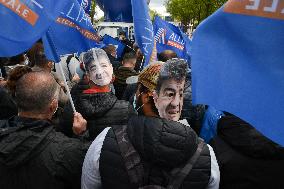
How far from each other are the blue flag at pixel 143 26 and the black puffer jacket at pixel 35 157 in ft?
7.58

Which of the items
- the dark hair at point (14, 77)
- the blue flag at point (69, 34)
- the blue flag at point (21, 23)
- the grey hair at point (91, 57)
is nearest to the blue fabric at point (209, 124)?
the grey hair at point (91, 57)

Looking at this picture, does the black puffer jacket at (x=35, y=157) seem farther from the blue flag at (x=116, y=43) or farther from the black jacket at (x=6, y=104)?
the blue flag at (x=116, y=43)

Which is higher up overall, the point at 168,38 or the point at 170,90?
the point at 170,90

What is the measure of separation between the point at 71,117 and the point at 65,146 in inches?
30.3

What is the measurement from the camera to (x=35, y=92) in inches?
90.0

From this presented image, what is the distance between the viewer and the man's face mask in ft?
10.6

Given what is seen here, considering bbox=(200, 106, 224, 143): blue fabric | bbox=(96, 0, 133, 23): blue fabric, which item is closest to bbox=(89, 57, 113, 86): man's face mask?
bbox=(200, 106, 224, 143): blue fabric

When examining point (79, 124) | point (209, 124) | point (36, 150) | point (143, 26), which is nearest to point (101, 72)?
point (79, 124)

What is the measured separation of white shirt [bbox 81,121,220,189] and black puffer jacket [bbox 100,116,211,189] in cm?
4

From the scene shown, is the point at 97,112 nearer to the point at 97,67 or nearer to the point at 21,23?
the point at 97,67

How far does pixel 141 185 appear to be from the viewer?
1899mm

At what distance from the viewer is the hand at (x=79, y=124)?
2.69m

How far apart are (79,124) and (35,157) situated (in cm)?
61

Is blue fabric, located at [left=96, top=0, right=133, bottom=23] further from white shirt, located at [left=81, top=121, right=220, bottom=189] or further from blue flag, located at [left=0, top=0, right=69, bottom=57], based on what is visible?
white shirt, located at [left=81, top=121, right=220, bottom=189]
